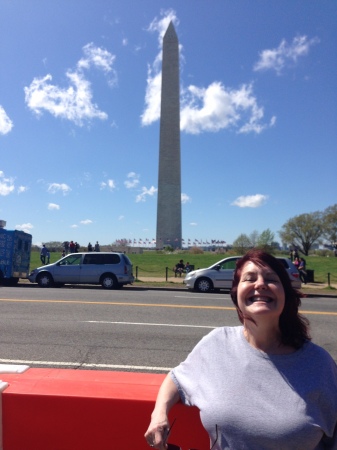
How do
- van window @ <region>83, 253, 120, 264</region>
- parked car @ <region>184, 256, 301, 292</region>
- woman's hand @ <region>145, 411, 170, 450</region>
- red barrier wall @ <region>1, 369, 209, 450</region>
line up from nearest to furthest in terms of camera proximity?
woman's hand @ <region>145, 411, 170, 450</region>, red barrier wall @ <region>1, 369, 209, 450</region>, parked car @ <region>184, 256, 301, 292</region>, van window @ <region>83, 253, 120, 264</region>

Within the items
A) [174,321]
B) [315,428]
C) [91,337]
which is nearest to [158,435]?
[315,428]

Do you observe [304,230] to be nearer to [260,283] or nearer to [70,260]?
[70,260]

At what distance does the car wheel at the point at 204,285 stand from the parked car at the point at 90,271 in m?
2.82

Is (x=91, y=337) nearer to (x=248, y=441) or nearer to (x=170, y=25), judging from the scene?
(x=248, y=441)

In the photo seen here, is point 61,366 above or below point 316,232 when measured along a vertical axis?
below

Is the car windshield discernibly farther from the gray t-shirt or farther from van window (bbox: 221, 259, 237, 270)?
the gray t-shirt

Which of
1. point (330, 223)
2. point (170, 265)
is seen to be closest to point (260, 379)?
point (170, 265)

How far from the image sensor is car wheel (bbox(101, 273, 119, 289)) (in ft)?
59.6

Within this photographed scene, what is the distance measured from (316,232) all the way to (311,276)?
196ft

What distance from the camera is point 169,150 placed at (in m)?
53.7

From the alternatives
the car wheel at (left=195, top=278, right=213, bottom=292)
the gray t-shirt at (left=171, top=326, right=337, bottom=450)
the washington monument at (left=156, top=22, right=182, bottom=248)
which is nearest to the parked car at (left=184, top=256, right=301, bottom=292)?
the car wheel at (left=195, top=278, right=213, bottom=292)

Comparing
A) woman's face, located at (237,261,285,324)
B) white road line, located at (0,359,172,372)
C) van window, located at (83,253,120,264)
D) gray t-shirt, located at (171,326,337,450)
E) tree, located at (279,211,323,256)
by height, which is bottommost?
white road line, located at (0,359,172,372)

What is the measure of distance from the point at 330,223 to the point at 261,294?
80.6 m

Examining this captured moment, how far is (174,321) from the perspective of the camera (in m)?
9.74
